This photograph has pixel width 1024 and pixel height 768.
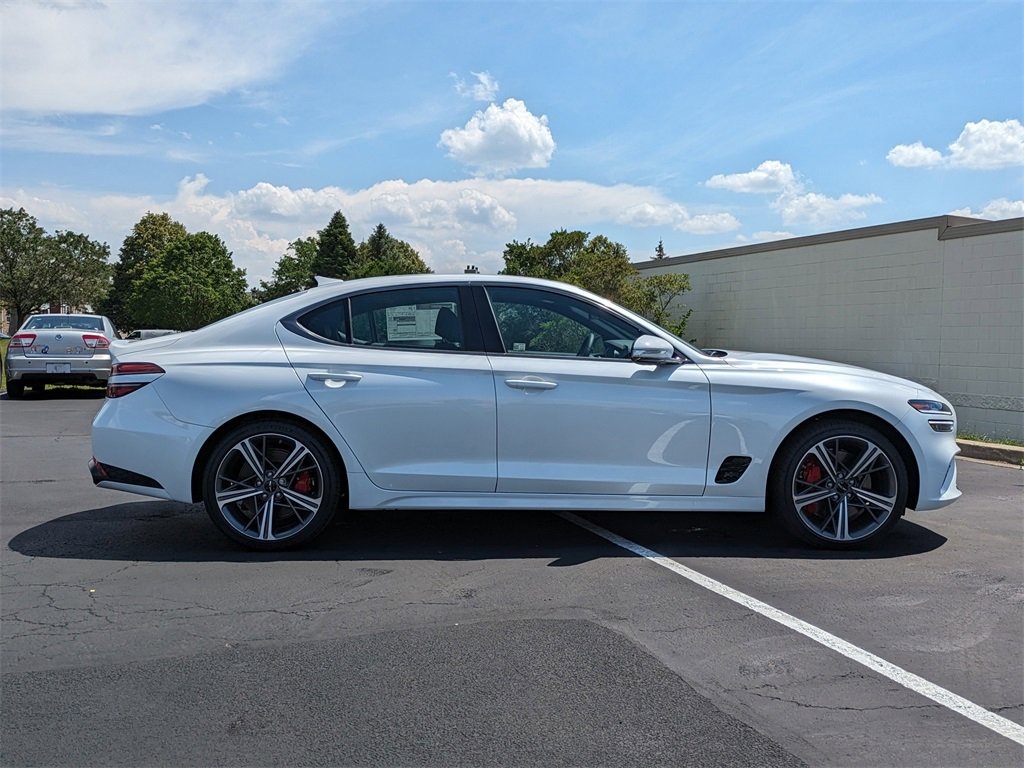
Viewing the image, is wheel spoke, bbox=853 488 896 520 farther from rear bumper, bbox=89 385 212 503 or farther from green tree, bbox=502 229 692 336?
green tree, bbox=502 229 692 336

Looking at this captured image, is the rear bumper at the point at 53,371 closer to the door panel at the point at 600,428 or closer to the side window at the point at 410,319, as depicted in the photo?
the side window at the point at 410,319

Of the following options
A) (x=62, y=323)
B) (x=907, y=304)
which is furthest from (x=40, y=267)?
(x=907, y=304)

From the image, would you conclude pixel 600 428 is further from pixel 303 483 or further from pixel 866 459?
pixel 303 483

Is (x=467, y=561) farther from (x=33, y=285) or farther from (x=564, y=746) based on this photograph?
(x=33, y=285)

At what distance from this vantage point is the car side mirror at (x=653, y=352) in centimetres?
496

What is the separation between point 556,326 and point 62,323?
12.8 m

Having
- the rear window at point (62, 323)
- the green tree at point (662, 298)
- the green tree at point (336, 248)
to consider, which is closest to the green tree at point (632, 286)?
the green tree at point (662, 298)

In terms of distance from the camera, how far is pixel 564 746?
9.19 ft

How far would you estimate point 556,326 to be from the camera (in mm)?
5188

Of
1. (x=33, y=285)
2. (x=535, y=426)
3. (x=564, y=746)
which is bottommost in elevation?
(x=564, y=746)

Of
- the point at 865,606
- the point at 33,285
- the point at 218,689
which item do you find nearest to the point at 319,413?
the point at 218,689

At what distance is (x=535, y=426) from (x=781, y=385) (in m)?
1.47

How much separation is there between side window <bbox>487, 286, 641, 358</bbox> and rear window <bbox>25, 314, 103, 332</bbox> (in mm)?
12012

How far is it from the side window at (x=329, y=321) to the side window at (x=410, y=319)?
6cm
